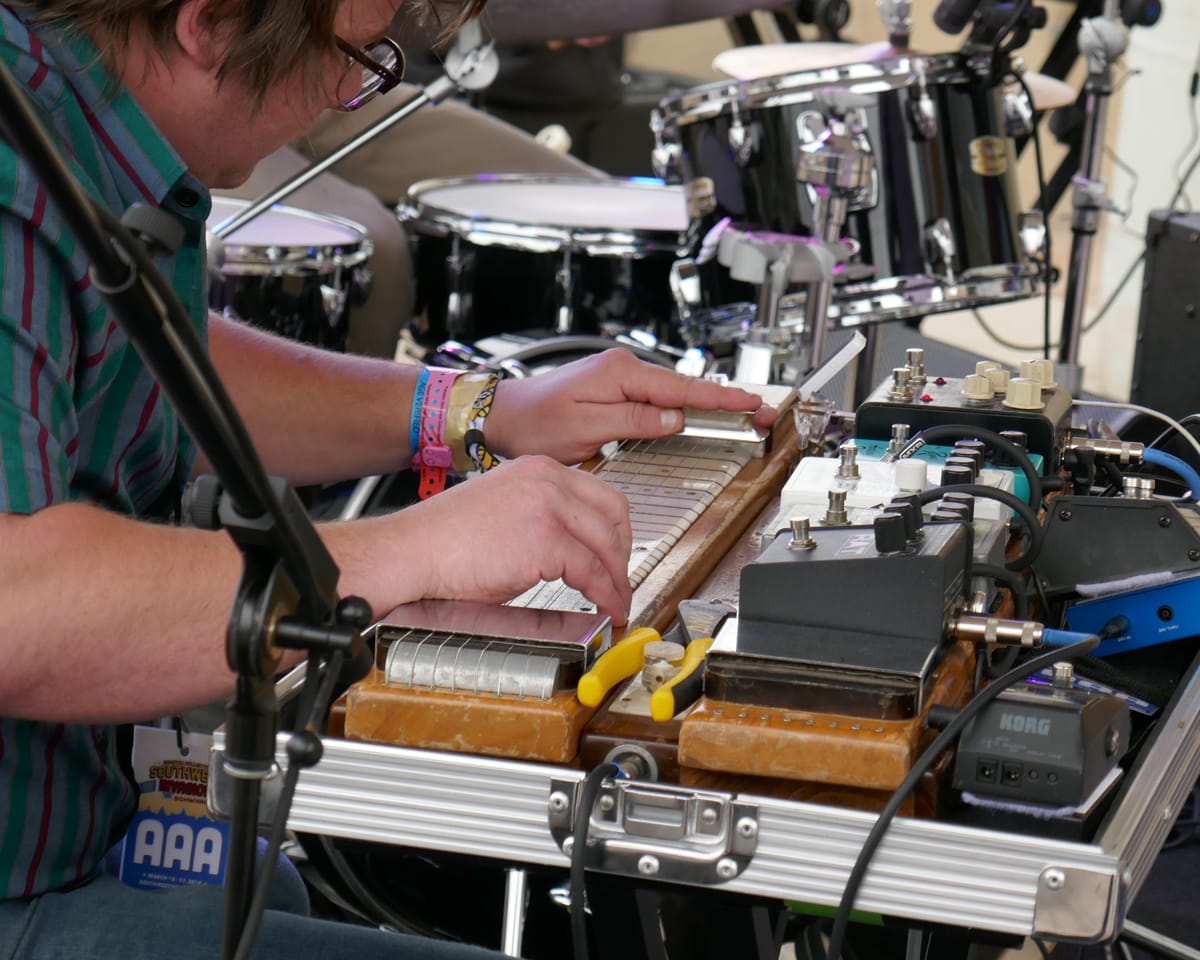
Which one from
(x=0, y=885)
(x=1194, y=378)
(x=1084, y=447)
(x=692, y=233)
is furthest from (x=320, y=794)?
(x=1194, y=378)

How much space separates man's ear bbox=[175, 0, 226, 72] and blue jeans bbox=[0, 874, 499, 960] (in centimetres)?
56

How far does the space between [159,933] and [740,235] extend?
1.55 m

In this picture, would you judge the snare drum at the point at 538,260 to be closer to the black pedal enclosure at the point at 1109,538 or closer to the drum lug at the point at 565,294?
the drum lug at the point at 565,294

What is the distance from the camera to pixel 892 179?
2672mm

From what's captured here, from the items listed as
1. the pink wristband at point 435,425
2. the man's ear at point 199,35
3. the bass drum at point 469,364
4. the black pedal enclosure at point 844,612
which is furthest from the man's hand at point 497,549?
the bass drum at point 469,364

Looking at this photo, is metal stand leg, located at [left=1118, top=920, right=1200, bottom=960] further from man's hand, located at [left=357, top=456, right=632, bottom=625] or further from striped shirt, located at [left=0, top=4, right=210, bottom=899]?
striped shirt, located at [left=0, top=4, right=210, bottom=899]

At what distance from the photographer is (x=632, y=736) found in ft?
2.83

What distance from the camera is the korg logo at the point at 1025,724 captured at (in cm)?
81

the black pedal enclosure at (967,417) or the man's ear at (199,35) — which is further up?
the man's ear at (199,35)

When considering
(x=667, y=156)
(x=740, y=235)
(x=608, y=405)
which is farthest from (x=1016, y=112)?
(x=608, y=405)

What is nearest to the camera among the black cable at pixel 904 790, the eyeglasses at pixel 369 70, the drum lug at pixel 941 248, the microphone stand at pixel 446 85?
the black cable at pixel 904 790

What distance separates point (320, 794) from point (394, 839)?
47 millimetres

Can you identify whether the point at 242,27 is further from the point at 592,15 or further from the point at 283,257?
the point at 592,15

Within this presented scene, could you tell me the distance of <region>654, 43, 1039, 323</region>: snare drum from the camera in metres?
2.62
